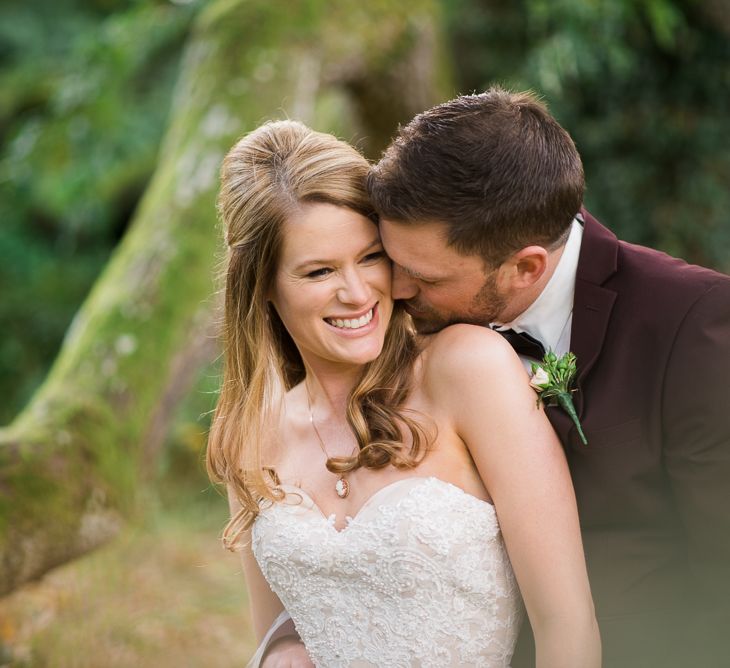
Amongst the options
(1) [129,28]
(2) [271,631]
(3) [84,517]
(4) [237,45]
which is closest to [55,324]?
(1) [129,28]

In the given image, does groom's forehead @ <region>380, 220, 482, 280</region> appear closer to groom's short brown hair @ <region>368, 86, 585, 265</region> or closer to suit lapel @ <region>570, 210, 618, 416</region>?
groom's short brown hair @ <region>368, 86, 585, 265</region>

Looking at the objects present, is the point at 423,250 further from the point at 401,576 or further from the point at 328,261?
the point at 401,576

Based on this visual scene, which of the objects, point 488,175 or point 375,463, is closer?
point 488,175

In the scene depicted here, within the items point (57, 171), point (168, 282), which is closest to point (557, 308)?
point (168, 282)

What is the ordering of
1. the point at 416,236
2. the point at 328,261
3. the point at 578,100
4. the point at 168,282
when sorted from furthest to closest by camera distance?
the point at 578,100
the point at 168,282
the point at 328,261
the point at 416,236

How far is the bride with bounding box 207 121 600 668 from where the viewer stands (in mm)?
2246

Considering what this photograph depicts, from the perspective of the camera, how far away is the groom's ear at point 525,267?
2.27 metres

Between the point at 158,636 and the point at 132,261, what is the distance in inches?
78.9

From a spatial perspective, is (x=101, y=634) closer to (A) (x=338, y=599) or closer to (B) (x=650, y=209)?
(A) (x=338, y=599)

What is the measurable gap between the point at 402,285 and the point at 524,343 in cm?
36

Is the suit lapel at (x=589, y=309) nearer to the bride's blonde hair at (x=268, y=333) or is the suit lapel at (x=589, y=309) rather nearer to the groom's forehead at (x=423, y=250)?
the groom's forehead at (x=423, y=250)

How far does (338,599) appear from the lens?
2.53 m

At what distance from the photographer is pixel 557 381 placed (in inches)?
86.0

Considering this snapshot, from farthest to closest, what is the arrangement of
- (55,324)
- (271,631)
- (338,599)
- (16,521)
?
1. (55,324)
2. (16,521)
3. (271,631)
4. (338,599)
